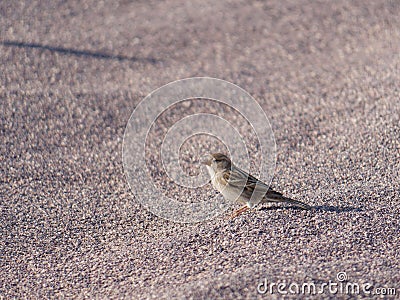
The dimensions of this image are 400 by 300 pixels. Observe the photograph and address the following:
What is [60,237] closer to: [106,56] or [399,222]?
[399,222]

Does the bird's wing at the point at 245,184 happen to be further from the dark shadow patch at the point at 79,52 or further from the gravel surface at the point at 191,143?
the dark shadow patch at the point at 79,52

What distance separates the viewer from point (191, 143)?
30.8 feet

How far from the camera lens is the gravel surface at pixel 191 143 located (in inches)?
245

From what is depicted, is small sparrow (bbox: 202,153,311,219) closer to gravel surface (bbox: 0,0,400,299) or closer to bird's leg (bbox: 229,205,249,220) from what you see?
bird's leg (bbox: 229,205,249,220)

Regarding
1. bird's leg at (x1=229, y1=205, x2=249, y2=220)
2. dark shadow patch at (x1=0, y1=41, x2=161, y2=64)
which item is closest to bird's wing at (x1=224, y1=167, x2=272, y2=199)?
bird's leg at (x1=229, y1=205, x2=249, y2=220)

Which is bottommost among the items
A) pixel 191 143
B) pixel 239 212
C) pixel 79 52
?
pixel 239 212

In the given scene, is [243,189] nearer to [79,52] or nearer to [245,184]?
[245,184]

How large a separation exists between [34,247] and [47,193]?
1.25 m

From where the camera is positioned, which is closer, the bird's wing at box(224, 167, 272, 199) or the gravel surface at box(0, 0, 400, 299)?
the gravel surface at box(0, 0, 400, 299)

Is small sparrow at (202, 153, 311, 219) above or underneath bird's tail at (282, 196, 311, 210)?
above

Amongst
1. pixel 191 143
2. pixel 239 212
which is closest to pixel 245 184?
pixel 239 212

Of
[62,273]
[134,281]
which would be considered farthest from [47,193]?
[134,281]

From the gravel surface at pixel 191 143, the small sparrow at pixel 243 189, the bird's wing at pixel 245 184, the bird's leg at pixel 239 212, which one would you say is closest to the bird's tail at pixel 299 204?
the small sparrow at pixel 243 189

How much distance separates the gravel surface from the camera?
6.23 metres
